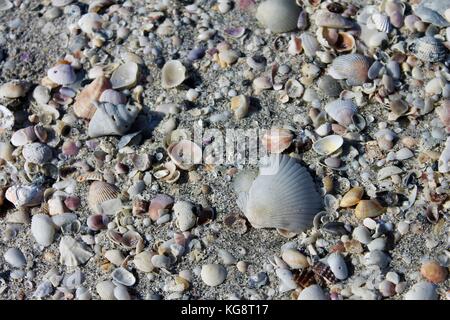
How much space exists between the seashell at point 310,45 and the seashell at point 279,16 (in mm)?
96

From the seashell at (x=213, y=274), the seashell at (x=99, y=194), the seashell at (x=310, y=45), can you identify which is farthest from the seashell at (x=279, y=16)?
the seashell at (x=213, y=274)

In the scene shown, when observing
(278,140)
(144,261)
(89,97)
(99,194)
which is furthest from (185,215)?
(89,97)

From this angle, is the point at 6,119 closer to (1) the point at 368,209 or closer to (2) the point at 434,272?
(1) the point at 368,209

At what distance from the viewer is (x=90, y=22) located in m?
2.79

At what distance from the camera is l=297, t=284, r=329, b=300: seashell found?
2.08 m

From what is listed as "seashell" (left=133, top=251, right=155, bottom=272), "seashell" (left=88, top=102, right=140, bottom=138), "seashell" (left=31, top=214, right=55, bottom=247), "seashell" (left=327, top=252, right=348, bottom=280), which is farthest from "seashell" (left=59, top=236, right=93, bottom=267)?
"seashell" (left=327, top=252, right=348, bottom=280)

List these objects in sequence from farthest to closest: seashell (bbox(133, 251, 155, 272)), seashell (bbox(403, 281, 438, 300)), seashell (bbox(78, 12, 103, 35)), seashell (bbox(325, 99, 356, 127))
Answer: seashell (bbox(78, 12, 103, 35)) → seashell (bbox(325, 99, 356, 127)) → seashell (bbox(133, 251, 155, 272)) → seashell (bbox(403, 281, 438, 300))

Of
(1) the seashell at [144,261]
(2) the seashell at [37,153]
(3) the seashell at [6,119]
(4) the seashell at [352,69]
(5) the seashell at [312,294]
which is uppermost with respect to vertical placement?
(4) the seashell at [352,69]

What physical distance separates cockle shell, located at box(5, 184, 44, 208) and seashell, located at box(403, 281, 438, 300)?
1.33 m

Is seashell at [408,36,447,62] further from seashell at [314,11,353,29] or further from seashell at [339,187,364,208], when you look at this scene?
seashell at [339,187,364,208]

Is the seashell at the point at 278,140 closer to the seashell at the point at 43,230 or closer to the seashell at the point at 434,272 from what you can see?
the seashell at the point at 434,272

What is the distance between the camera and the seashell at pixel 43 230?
7.44 feet
